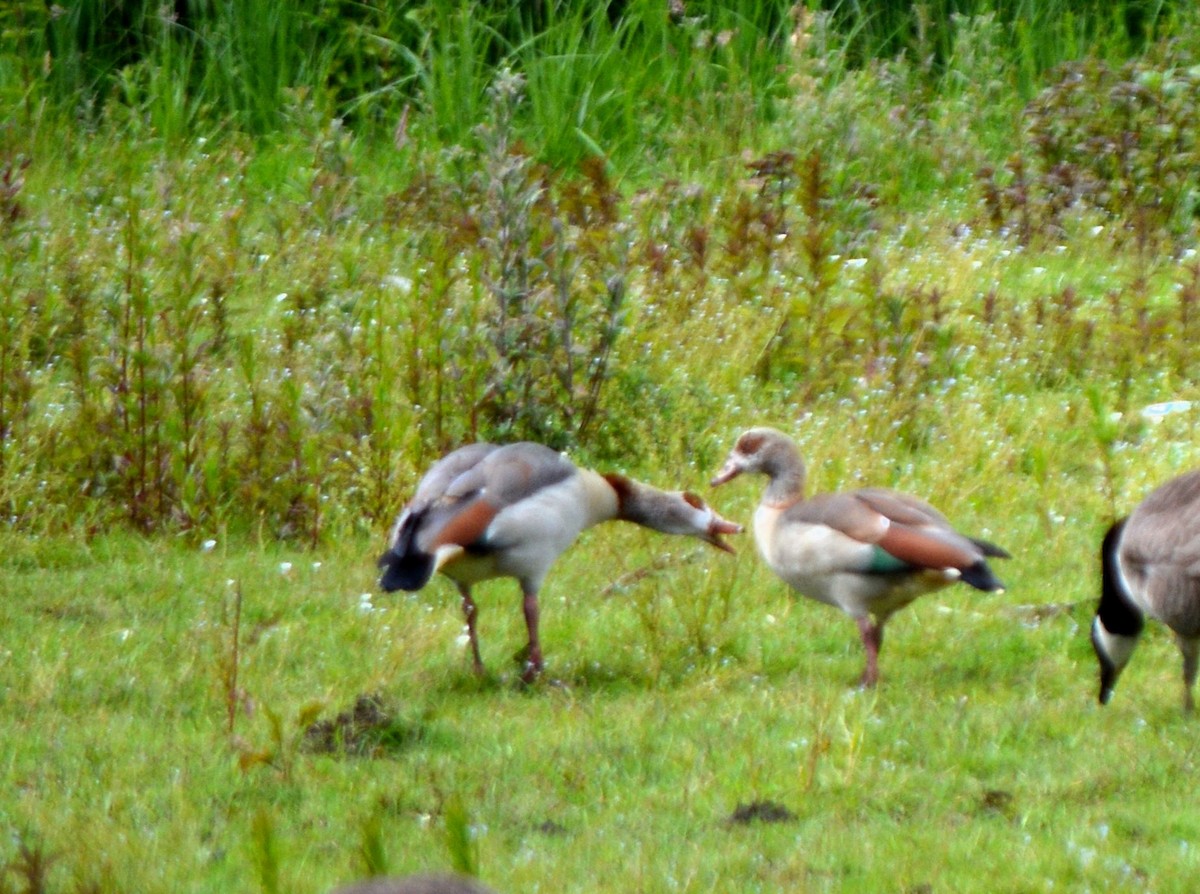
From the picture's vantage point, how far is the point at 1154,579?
582 centimetres

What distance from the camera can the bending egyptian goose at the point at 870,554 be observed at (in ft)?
19.6

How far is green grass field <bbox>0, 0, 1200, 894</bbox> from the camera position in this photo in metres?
4.96

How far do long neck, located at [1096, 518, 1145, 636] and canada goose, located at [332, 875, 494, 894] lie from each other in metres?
3.80

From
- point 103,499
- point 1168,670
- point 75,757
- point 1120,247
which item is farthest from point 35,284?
point 1120,247

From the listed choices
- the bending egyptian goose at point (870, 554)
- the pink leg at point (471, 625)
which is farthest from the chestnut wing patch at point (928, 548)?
the pink leg at point (471, 625)

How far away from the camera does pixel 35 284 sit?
9.19m

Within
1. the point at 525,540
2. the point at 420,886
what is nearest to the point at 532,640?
the point at 525,540

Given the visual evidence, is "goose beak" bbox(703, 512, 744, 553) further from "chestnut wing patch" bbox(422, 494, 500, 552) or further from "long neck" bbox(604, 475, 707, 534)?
"chestnut wing patch" bbox(422, 494, 500, 552)

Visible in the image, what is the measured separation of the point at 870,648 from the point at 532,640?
114cm

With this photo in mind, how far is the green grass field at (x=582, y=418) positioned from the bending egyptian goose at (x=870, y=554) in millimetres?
275

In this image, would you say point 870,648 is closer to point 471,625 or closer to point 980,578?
point 980,578

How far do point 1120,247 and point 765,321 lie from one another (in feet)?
11.1

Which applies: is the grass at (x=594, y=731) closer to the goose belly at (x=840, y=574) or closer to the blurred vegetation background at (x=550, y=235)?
the goose belly at (x=840, y=574)

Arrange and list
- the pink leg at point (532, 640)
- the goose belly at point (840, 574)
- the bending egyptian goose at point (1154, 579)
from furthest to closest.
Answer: the pink leg at point (532, 640)
the goose belly at point (840, 574)
the bending egyptian goose at point (1154, 579)
